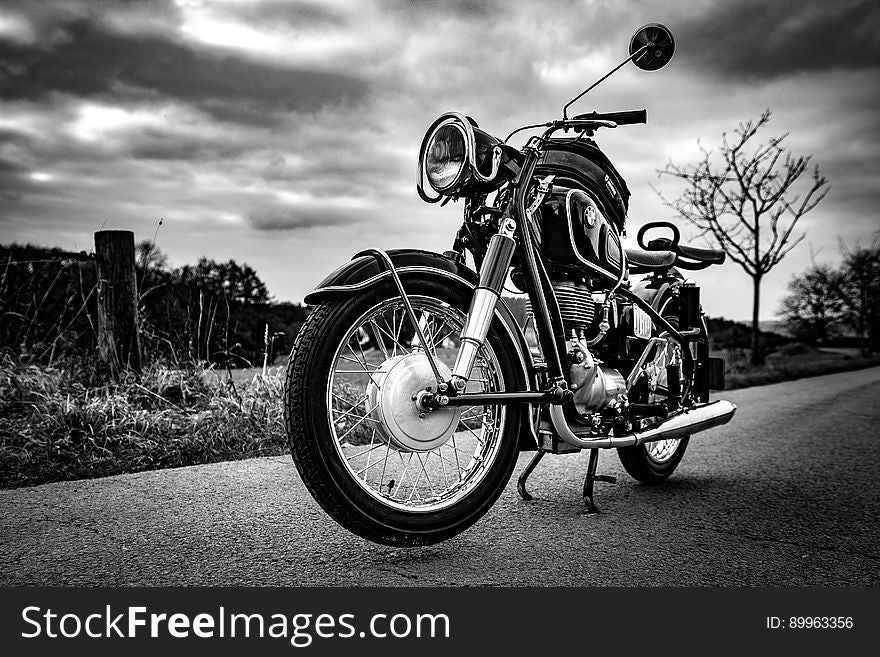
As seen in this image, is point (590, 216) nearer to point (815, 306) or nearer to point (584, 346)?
point (584, 346)

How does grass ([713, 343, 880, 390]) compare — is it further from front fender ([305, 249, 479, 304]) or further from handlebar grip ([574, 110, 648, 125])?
front fender ([305, 249, 479, 304])

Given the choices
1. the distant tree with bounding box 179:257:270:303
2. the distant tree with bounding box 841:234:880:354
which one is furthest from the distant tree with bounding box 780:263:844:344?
the distant tree with bounding box 179:257:270:303

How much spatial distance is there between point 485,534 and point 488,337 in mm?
771

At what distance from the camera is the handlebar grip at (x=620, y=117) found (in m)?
3.02

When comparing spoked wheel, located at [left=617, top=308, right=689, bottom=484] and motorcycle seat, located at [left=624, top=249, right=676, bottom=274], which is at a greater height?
motorcycle seat, located at [left=624, top=249, right=676, bottom=274]

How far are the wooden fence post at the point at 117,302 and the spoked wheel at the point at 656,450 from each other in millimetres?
3955

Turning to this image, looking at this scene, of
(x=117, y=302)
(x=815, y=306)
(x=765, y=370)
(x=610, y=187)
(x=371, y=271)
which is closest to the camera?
(x=371, y=271)

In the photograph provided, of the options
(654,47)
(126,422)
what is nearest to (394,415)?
(654,47)

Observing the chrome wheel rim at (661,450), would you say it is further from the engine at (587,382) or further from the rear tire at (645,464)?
the engine at (587,382)

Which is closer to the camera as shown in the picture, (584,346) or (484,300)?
(484,300)

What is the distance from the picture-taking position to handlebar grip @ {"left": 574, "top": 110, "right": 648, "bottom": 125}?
3018mm

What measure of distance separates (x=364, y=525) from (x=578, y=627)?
0.73 meters

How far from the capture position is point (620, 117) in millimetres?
3031

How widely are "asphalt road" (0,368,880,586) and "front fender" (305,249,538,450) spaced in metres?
0.51
